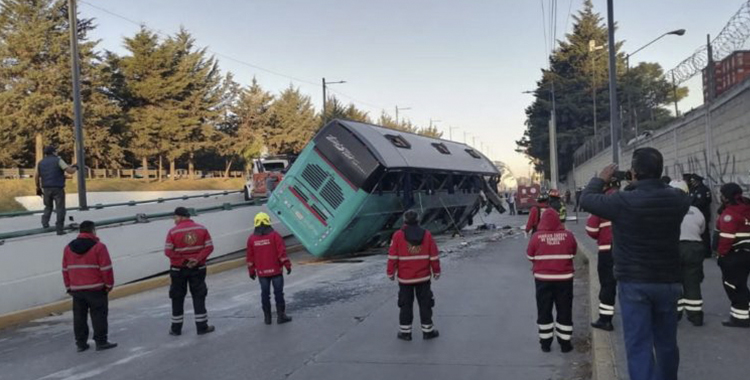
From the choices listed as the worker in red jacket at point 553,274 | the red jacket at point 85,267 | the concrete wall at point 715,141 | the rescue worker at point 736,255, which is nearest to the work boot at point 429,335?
the worker in red jacket at point 553,274

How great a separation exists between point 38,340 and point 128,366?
8.35ft

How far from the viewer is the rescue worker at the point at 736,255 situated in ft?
21.3

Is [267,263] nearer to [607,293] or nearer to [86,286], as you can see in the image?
[86,286]

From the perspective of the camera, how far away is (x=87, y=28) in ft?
157

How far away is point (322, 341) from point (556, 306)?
9.16ft

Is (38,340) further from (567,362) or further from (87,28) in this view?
(87,28)

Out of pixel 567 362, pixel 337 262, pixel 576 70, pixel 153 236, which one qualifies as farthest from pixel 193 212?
pixel 576 70

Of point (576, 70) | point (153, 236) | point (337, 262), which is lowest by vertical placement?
point (337, 262)

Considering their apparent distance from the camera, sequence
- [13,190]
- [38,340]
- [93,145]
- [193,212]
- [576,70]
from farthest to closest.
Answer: [576,70]
[93,145]
[13,190]
[193,212]
[38,340]

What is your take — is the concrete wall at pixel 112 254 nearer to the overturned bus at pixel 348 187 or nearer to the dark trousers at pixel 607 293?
the overturned bus at pixel 348 187

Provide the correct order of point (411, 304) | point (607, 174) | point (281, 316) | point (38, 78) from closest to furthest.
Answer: point (607, 174) < point (411, 304) < point (281, 316) < point (38, 78)

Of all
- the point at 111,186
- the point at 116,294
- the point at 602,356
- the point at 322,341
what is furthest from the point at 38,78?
the point at 602,356

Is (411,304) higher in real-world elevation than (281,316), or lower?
higher

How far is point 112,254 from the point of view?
40.2 ft
